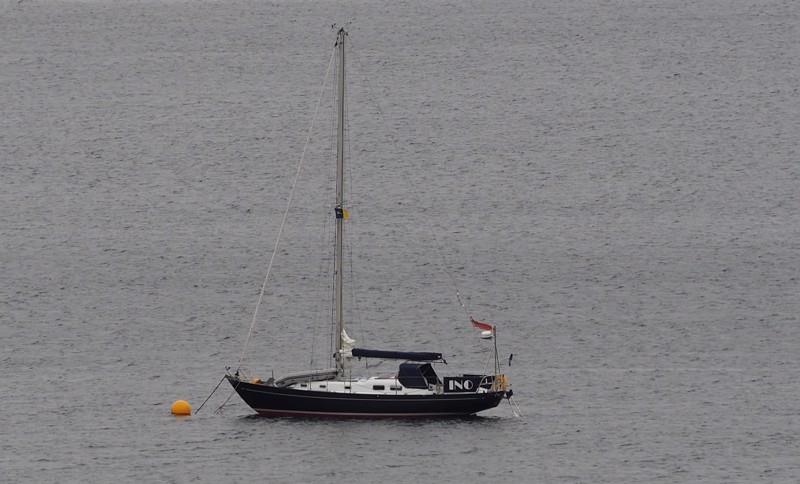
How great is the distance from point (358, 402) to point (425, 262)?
5026cm

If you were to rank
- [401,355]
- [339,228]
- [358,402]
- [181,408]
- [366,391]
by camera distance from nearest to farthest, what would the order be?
[358,402], [366,391], [401,355], [339,228], [181,408]

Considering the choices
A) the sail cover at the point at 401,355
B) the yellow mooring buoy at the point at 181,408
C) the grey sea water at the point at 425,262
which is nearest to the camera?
the grey sea water at the point at 425,262

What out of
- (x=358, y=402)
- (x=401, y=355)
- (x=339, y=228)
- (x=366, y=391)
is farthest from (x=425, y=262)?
(x=358, y=402)

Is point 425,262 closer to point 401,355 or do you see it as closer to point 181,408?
point 181,408

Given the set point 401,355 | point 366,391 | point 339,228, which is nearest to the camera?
point 366,391

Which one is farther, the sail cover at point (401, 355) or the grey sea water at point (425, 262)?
the sail cover at point (401, 355)

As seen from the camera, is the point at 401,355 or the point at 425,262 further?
the point at 425,262

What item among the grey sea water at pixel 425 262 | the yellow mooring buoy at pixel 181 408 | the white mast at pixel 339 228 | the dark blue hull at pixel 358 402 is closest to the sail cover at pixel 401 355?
the white mast at pixel 339 228

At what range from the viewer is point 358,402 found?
3629 inches

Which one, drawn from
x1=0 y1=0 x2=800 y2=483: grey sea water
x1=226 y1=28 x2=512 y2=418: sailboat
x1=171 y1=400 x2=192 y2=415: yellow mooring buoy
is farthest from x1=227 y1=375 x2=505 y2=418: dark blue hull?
x1=171 y1=400 x2=192 y2=415: yellow mooring buoy

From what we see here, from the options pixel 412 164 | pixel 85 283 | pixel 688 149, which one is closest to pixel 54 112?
pixel 412 164

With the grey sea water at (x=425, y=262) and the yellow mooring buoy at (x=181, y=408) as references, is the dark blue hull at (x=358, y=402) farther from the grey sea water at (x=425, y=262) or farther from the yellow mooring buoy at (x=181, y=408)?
the yellow mooring buoy at (x=181, y=408)

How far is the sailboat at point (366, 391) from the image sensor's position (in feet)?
302

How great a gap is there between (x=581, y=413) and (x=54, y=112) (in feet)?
341
